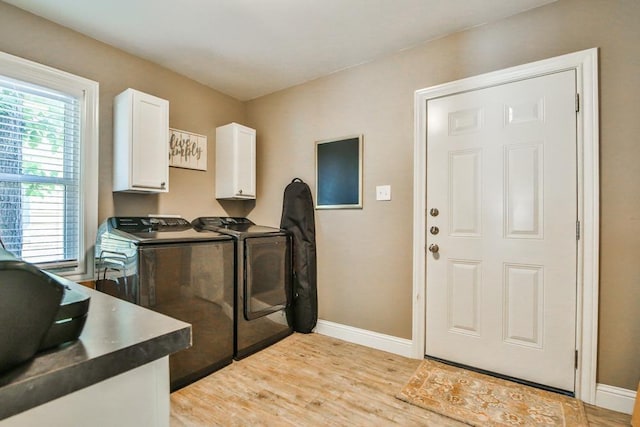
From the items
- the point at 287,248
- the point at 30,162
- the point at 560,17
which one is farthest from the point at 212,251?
the point at 560,17

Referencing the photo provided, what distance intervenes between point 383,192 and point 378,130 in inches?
20.9

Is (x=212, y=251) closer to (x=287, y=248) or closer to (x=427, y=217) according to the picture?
(x=287, y=248)

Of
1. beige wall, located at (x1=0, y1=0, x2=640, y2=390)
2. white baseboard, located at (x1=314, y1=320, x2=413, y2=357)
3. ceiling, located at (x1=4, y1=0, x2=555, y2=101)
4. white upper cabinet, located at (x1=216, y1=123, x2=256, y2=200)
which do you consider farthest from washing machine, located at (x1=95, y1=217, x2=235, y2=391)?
ceiling, located at (x1=4, y1=0, x2=555, y2=101)

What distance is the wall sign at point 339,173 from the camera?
2719 millimetres

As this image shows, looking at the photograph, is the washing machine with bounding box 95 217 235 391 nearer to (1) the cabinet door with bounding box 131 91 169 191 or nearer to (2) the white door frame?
(1) the cabinet door with bounding box 131 91 169 191

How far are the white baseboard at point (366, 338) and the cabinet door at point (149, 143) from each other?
187 centimetres

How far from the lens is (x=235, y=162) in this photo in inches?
120

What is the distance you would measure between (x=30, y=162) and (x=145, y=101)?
850 millimetres

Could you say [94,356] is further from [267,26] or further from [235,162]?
[235,162]

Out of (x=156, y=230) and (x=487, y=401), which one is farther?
(x=156, y=230)

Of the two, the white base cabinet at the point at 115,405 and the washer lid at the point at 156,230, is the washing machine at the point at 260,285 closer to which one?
the washer lid at the point at 156,230

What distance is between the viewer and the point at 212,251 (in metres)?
2.23

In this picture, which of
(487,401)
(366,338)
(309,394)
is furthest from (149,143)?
(487,401)

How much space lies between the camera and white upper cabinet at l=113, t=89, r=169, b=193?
2301 millimetres
